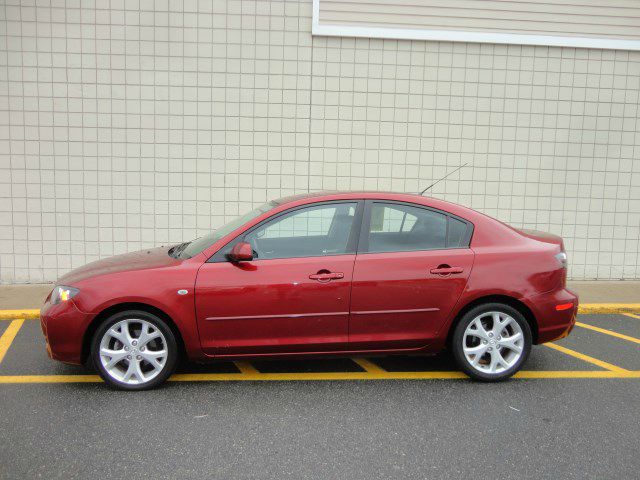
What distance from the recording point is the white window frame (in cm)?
809

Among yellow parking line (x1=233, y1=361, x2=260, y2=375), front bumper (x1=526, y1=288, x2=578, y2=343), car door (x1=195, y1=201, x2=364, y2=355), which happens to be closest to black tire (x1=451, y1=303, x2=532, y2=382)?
front bumper (x1=526, y1=288, x2=578, y2=343)

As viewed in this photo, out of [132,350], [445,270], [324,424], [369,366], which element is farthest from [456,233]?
[132,350]

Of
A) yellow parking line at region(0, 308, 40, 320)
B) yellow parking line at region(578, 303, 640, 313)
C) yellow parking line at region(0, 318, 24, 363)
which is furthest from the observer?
yellow parking line at region(578, 303, 640, 313)

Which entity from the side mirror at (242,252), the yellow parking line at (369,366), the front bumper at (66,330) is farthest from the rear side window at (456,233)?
the front bumper at (66,330)

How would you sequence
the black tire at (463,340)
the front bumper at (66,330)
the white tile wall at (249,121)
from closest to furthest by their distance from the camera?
the front bumper at (66,330), the black tire at (463,340), the white tile wall at (249,121)

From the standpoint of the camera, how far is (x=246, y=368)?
504cm

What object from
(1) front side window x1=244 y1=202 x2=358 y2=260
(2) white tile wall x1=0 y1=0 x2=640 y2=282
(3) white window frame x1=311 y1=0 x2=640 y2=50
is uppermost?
(3) white window frame x1=311 y1=0 x2=640 y2=50

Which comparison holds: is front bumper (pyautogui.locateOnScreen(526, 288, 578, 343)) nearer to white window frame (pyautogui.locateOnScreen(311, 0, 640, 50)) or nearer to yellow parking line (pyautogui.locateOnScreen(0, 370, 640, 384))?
yellow parking line (pyautogui.locateOnScreen(0, 370, 640, 384))

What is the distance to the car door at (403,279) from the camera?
177 inches

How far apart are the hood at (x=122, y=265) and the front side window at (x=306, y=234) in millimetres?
712

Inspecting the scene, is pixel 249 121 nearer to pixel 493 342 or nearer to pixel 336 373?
pixel 336 373

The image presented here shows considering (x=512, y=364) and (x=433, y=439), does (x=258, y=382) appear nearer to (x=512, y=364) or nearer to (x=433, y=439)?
(x=433, y=439)

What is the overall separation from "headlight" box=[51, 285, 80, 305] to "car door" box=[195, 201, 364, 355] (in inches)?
36.4

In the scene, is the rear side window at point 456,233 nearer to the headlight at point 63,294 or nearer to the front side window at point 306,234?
the front side window at point 306,234
